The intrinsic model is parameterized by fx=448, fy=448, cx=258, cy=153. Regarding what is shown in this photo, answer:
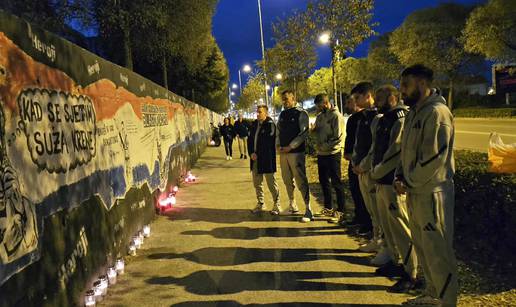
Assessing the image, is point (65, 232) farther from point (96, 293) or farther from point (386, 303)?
point (386, 303)

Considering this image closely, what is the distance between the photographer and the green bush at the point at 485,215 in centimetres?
486

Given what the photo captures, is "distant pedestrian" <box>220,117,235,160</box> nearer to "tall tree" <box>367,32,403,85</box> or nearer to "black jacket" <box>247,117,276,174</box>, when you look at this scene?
"black jacket" <box>247,117,276,174</box>

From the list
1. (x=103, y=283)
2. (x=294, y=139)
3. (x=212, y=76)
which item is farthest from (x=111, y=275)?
(x=212, y=76)

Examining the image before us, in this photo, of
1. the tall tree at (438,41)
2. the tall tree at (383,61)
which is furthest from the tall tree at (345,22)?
the tall tree at (383,61)

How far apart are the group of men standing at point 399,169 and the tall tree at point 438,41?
4265 centimetres

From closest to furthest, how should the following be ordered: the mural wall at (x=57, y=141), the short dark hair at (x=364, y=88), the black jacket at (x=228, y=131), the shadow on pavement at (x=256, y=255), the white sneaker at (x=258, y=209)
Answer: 1. the mural wall at (x=57, y=141)
2. the shadow on pavement at (x=256, y=255)
3. the short dark hair at (x=364, y=88)
4. the white sneaker at (x=258, y=209)
5. the black jacket at (x=228, y=131)

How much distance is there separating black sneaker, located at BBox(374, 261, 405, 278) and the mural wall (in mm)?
3163

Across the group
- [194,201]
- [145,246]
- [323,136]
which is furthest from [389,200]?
[194,201]

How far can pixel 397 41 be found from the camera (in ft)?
165

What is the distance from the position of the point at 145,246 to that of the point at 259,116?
3.22m

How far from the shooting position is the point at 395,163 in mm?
4703

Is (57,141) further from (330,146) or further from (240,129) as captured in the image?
(240,129)

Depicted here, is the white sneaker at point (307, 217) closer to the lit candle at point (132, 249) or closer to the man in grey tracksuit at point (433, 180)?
the lit candle at point (132, 249)

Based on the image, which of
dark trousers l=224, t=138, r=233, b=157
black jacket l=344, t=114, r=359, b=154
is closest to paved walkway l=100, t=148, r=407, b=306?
black jacket l=344, t=114, r=359, b=154
